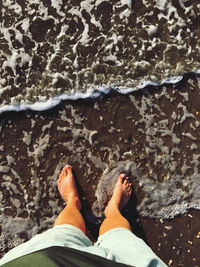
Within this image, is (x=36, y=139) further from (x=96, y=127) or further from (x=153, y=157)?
(x=153, y=157)

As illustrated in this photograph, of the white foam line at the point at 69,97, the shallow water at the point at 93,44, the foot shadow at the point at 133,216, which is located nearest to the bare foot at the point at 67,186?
the foot shadow at the point at 133,216

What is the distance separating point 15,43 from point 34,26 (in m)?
0.27

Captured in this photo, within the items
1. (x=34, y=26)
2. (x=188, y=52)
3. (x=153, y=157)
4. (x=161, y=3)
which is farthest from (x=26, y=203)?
(x=161, y=3)

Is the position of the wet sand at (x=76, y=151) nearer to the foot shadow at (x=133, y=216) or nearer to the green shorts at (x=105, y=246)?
the foot shadow at (x=133, y=216)

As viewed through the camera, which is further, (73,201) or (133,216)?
(133,216)

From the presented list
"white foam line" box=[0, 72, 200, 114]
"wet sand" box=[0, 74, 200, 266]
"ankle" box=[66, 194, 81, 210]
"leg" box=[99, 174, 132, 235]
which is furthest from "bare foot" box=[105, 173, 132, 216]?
"white foam line" box=[0, 72, 200, 114]

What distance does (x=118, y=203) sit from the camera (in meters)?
2.83

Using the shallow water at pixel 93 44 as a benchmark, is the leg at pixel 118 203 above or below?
below

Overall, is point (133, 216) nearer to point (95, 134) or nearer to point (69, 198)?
point (69, 198)

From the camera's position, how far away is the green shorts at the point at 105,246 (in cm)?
194

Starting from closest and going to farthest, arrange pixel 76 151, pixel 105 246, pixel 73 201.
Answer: pixel 105 246, pixel 73 201, pixel 76 151

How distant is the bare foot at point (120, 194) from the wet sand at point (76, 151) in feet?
0.37

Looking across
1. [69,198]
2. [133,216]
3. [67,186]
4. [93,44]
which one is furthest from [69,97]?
[133,216]

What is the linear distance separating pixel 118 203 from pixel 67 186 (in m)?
0.53
